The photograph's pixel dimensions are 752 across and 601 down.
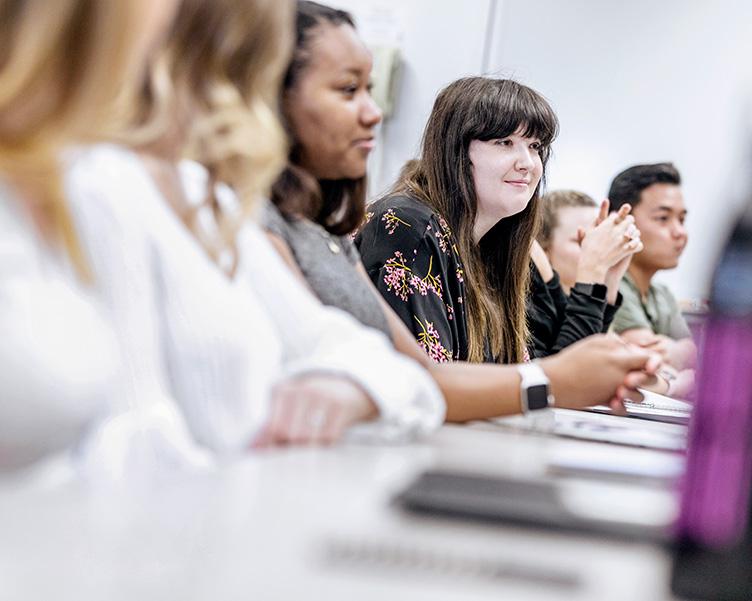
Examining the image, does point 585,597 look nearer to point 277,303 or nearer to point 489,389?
point 277,303

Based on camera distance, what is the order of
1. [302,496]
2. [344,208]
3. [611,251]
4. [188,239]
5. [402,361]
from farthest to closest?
1. [611,251]
2. [344,208]
3. [402,361]
4. [188,239]
5. [302,496]

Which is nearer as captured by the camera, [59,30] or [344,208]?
[59,30]

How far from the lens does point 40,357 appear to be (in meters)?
0.76

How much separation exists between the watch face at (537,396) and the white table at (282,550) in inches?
24.3

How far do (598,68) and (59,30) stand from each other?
135 inches

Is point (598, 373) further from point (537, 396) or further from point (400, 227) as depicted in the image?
point (400, 227)

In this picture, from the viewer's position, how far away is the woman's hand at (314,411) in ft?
3.39

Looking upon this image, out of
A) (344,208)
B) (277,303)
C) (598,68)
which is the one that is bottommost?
(277,303)

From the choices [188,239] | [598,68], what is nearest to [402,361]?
[188,239]

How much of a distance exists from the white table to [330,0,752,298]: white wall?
338 cm

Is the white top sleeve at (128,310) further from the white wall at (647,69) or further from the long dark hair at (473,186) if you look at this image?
the white wall at (647,69)

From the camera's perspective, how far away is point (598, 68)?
4.07 m

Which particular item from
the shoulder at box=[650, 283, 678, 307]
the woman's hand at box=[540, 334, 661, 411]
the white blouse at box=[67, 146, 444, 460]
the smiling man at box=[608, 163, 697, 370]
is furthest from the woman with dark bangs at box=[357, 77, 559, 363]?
the shoulder at box=[650, 283, 678, 307]

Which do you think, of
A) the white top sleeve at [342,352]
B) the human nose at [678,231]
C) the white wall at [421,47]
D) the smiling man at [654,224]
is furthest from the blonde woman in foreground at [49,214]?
the white wall at [421,47]
